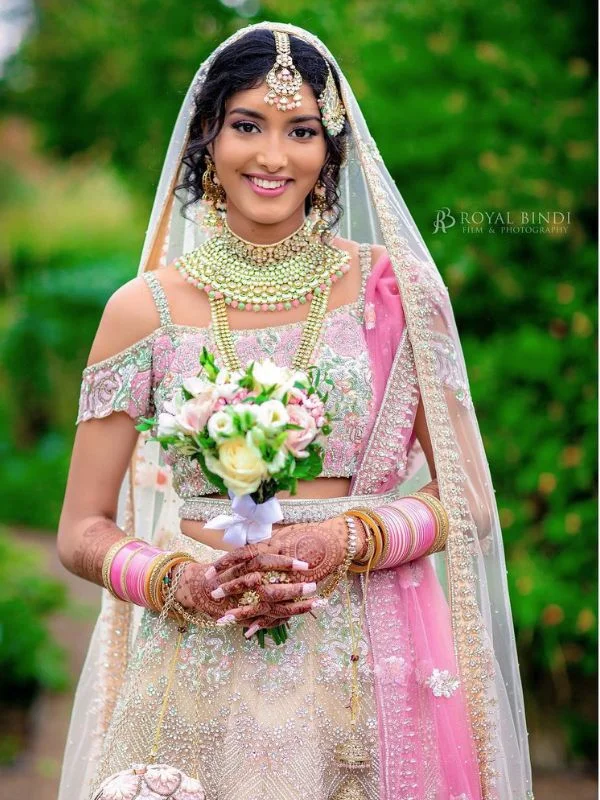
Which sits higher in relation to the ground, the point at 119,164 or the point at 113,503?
the point at 119,164

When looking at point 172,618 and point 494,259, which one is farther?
point 494,259

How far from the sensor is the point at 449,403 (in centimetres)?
277

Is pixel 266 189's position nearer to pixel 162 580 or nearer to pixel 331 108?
pixel 331 108

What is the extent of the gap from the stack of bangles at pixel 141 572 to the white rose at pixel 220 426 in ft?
1.49

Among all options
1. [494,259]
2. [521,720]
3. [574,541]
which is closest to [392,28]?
[494,259]

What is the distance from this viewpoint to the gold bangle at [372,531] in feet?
8.30

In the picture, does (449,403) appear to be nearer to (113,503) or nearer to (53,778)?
(113,503)

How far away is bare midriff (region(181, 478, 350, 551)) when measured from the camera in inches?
104

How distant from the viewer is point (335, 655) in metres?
2.57

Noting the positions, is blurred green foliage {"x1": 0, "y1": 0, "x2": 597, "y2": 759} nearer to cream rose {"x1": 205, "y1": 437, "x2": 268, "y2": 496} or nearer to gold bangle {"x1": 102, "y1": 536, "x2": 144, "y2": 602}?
gold bangle {"x1": 102, "y1": 536, "x2": 144, "y2": 602}

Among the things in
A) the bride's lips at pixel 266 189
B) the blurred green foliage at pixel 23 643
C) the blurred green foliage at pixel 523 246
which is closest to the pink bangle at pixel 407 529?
the bride's lips at pixel 266 189

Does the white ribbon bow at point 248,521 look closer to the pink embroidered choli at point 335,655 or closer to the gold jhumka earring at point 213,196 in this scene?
the pink embroidered choli at point 335,655

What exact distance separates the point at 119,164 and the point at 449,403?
8.41 m

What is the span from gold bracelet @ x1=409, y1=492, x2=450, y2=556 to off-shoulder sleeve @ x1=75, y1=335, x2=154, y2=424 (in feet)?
2.03
